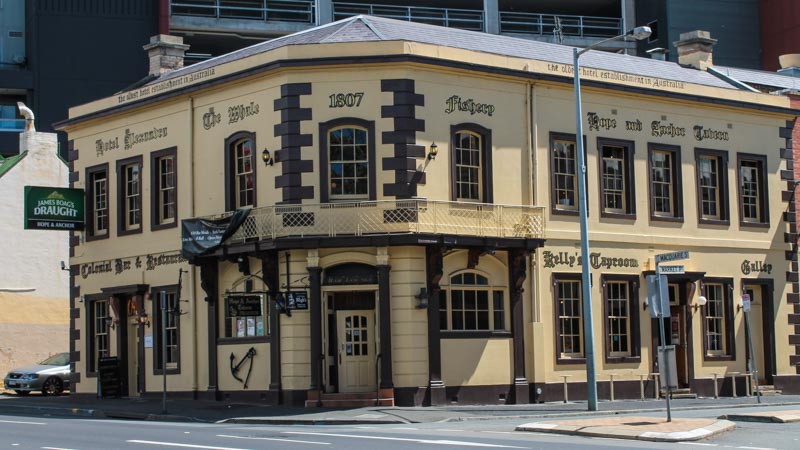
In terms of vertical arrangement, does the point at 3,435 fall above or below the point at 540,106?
below

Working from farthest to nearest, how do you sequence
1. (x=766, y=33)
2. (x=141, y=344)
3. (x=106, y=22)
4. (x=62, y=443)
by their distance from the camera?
(x=766, y=33) → (x=106, y=22) → (x=141, y=344) → (x=62, y=443)

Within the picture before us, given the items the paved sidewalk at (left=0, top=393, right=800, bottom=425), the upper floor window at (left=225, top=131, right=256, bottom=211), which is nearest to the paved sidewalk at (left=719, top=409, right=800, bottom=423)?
the paved sidewalk at (left=0, top=393, right=800, bottom=425)

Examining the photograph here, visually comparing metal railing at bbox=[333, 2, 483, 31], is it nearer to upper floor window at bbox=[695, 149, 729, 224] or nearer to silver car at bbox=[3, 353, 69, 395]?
silver car at bbox=[3, 353, 69, 395]

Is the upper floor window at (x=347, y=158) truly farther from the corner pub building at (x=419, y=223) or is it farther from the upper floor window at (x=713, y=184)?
the upper floor window at (x=713, y=184)

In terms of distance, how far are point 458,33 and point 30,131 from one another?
17524 mm

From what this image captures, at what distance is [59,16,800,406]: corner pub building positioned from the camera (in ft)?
96.8

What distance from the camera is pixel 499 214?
30.5 metres

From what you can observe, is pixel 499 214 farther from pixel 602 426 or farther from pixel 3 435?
pixel 3 435

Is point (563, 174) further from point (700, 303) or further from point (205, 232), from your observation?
point (205, 232)

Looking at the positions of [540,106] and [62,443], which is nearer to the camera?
[62,443]

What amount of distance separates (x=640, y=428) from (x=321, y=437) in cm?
532

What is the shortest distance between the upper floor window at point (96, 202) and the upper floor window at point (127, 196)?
88 cm

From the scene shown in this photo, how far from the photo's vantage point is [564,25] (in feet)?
208

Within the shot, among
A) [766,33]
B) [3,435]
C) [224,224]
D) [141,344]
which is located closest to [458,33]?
[224,224]
